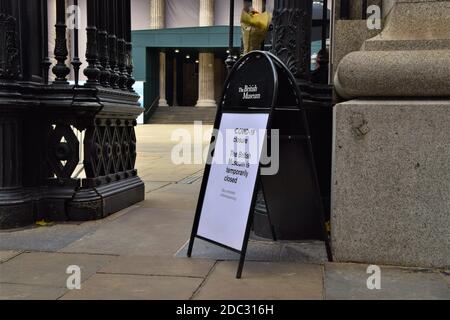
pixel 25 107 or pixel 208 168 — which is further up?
pixel 25 107

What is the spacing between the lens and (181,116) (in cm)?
4209

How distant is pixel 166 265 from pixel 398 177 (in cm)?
180

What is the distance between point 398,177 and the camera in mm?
3963

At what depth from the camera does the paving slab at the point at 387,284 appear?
3.35 metres

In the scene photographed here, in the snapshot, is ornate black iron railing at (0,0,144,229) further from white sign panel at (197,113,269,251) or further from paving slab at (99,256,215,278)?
white sign panel at (197,113,269,251)

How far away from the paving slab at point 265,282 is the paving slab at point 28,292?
88cm

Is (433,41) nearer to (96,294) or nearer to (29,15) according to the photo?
(96,294)

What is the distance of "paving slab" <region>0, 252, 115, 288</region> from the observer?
363 cm

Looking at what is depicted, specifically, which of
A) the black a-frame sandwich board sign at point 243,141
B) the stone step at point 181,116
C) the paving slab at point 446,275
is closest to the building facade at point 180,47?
Answer: the stone step at point 181,116

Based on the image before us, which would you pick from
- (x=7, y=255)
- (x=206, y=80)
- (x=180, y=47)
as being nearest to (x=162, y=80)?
(x=206, y=80)

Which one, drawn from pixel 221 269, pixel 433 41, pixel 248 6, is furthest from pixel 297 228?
pixel 248 6

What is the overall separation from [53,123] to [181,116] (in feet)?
120

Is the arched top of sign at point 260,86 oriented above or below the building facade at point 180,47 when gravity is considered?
below

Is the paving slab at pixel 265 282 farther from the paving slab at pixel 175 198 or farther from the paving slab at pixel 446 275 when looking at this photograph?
the paving slab at pixel 175 198
